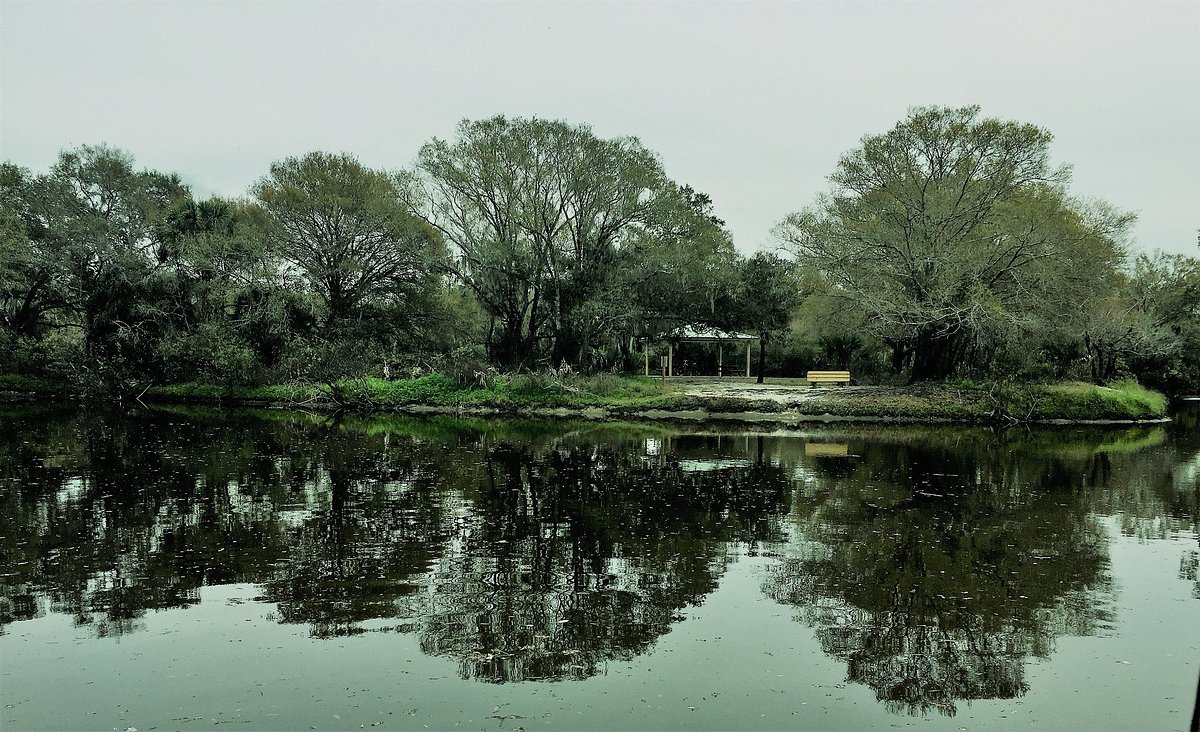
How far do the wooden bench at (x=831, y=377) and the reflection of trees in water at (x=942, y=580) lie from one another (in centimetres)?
2115

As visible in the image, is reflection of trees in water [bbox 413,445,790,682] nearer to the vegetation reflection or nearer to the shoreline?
the vegetation reflection

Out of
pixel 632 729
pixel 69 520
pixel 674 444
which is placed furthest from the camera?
pixel 674 444

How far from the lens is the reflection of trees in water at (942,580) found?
7359mm

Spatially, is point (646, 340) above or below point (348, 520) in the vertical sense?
above

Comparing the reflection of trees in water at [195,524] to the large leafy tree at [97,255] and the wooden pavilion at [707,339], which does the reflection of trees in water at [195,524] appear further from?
the wooden pavilion at [707,339]

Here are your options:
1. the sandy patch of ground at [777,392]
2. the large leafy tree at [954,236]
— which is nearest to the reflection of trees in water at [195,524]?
the sandy patch of ground at [777,392]

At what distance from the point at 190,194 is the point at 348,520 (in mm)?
40576

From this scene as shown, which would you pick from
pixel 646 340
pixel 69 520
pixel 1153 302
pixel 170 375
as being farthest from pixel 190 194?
pixel 1153 302

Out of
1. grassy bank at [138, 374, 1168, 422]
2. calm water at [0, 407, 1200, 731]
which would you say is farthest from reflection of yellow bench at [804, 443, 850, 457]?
grassy bank at [138, 374, 1168, 422]

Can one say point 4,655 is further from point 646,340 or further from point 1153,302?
point 1153,302

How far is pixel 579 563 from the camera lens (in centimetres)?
1072

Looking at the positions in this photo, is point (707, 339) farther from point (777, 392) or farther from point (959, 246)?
point (959, 246)

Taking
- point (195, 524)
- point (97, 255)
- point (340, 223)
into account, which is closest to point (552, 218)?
point (340, 223)

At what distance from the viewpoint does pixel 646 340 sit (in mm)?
47938
